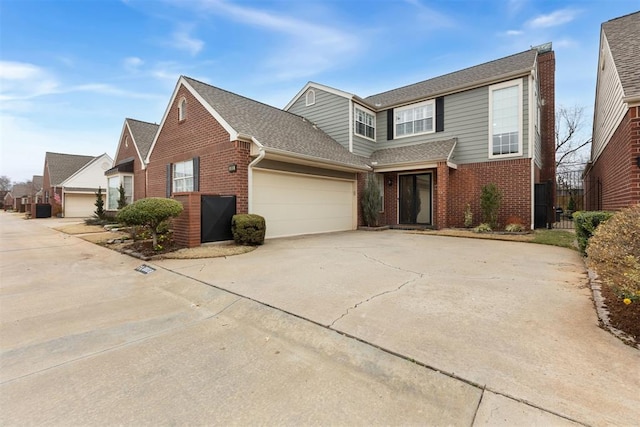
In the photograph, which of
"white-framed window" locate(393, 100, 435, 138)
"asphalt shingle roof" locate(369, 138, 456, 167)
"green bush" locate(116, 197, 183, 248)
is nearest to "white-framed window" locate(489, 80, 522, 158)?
"asphalt shingle roof" locate(369, 138, 456, 167)

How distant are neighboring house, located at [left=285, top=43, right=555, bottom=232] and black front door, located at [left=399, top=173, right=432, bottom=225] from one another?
0.05 m

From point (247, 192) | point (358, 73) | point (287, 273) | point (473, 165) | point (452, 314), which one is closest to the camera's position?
point (452, 314)

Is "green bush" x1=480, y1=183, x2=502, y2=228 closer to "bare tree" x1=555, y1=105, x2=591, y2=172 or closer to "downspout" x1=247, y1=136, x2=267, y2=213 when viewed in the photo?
"downspout" x1=247, y1=136, x2=267, y2=213

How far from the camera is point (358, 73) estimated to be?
1664 cm

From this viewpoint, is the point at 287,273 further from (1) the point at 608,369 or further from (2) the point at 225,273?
(1) the point at 608,369

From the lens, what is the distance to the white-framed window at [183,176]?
454 inches

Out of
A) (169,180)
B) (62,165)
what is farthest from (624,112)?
(62,165)

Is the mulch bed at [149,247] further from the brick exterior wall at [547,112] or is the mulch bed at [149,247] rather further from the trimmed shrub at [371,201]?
the brick exterior wall at [547,112]

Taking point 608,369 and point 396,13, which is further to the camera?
point 396,13

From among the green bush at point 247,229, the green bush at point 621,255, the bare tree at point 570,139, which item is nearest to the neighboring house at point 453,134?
the green bush at point 247,229

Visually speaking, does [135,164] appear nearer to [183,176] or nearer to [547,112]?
[183,176]

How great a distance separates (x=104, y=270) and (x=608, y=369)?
25.4 ft

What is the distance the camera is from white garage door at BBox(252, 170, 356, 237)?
9.83 metres

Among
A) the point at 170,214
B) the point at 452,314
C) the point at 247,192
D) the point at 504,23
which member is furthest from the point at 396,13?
the point at 452,314
